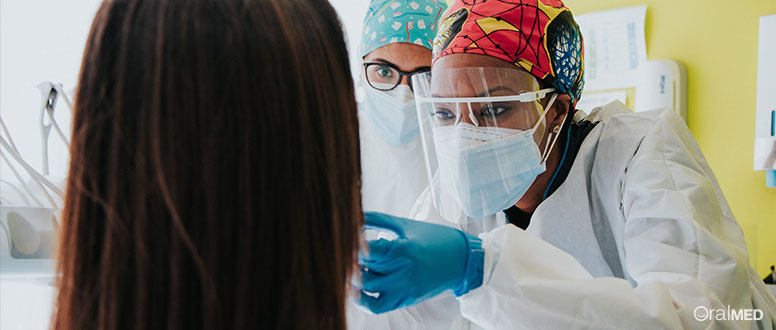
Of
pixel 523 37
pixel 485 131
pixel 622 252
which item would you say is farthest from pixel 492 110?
pixel 622 252

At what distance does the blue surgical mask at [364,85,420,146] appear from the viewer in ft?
4.38

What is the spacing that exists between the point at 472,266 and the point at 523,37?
52cm

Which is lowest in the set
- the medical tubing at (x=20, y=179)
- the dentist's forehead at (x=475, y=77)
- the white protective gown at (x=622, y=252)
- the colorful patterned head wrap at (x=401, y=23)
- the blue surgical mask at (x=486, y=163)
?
the white protective gown at (x=622, y=252)

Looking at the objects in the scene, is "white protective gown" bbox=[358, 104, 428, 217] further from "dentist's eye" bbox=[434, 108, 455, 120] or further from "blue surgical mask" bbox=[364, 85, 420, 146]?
"dentist's eye" bbox=[434, 108, 455, 120]

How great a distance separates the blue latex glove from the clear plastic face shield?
0.33m

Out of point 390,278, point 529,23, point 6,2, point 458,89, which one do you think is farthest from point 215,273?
point 6,2

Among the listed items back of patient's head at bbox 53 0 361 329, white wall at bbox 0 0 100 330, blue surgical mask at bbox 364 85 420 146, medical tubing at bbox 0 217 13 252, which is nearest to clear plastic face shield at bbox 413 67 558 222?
blue surgical mask at bbox 364 85 420 146

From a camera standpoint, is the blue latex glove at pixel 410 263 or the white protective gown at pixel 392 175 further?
the white protective gown at pixel 392 175

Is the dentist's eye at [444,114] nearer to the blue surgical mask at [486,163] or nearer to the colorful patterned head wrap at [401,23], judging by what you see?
the blue surgical mask at [486,163]

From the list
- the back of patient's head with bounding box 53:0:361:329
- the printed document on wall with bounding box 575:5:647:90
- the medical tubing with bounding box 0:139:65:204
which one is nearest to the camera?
the back of patient's head with bounding box 53:0:361:329

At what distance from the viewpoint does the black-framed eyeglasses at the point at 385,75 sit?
4.44ft

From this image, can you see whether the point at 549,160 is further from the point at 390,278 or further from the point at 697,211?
the point at 390,278

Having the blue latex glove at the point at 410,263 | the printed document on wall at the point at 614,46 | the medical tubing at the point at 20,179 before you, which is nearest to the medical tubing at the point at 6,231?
the medical tubing at the point at 20,179

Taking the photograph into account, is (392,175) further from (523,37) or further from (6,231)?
(6,231)
